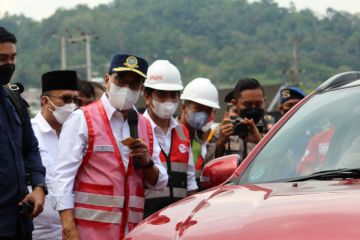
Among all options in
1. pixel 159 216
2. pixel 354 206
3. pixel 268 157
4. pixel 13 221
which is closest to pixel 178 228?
pixel 159 216

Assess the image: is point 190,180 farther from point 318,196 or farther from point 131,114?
point 318,196

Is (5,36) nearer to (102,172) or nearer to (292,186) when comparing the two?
(102,172)

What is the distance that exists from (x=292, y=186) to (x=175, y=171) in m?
2.83

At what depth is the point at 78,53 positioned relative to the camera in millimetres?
111812

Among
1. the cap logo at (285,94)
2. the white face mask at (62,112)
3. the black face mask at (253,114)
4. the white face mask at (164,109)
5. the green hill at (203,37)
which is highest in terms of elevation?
the white face mask at (164,109)

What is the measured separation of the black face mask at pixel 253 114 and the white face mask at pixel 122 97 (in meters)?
2.31

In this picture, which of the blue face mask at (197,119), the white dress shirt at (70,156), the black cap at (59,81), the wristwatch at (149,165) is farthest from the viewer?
the blue face mask at (197,119)

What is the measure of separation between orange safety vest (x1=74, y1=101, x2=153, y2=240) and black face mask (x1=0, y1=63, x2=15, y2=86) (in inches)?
26.7

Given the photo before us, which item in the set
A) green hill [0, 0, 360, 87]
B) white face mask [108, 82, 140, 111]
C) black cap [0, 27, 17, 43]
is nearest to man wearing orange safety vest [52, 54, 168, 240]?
white face mask [108, 82, 140, 111]

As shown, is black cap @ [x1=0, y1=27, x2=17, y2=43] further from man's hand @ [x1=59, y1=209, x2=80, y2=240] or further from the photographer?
the photographer

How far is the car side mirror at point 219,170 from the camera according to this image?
18.2 feet

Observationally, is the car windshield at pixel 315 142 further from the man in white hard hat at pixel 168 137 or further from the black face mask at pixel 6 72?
the man in white hard hat at pixel 168 137

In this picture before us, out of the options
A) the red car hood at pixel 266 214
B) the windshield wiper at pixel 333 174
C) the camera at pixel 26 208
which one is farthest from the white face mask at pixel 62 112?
the windshield wiper at pixel 333 174

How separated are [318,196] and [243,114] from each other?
4.57 metres
